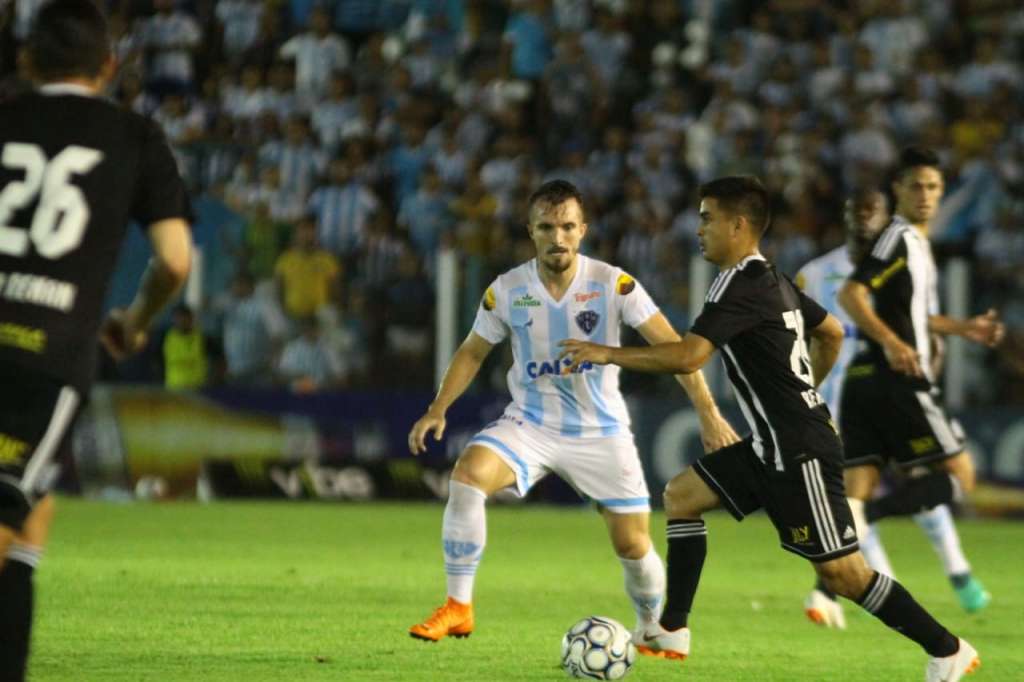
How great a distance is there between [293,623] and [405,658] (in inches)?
49.5

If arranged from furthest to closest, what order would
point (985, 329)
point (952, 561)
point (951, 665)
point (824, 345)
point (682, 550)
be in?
point (952, 561), point (985, 329), point (682, 550), point (824, 345), point (951, 665)

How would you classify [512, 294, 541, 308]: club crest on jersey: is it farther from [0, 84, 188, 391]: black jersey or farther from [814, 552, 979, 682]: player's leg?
[0, 84, 188, 391]: black jersey

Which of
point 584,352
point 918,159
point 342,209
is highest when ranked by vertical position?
point 918,159

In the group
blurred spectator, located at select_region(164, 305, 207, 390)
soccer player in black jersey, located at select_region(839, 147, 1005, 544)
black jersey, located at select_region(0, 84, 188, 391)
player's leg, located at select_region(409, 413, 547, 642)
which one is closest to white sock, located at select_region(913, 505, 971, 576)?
soccer player in black jersey, located at select_region(839, 147, 1005, 544)

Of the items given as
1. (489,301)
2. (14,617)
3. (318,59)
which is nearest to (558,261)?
(489,301)

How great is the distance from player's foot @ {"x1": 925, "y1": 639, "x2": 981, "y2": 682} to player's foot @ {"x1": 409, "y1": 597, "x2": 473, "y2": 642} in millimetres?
1986

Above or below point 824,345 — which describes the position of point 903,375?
below

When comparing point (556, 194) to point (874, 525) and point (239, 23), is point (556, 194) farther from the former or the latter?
point (239, 23)

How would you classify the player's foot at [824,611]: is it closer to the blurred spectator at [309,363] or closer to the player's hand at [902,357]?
the player's hand at [902,357]

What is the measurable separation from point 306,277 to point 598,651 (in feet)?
35.6

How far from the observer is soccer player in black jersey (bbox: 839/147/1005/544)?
384 inches

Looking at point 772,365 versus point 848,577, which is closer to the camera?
point 848,577

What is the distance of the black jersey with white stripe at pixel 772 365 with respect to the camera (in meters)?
7.07

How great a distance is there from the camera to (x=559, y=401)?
8234 mm
